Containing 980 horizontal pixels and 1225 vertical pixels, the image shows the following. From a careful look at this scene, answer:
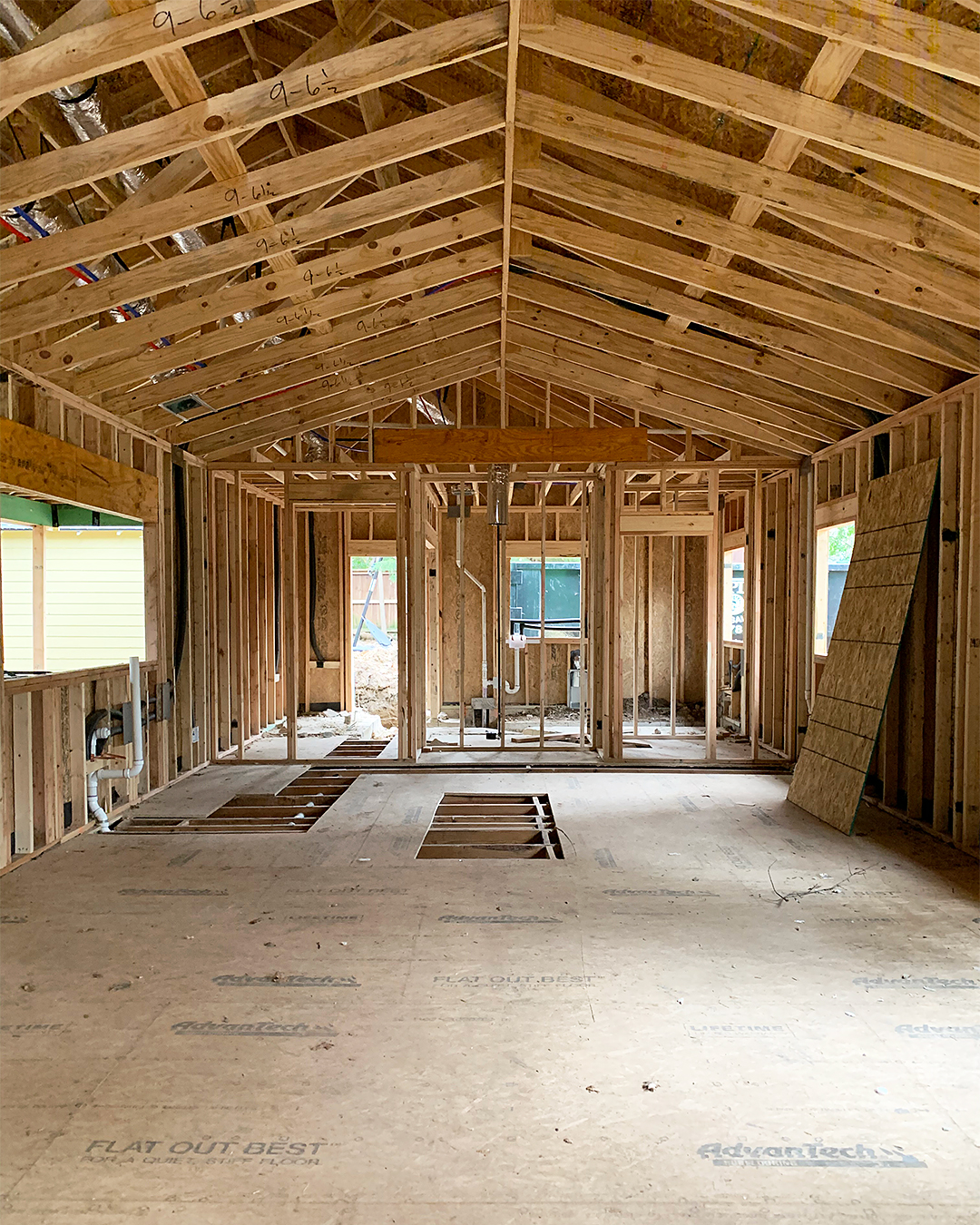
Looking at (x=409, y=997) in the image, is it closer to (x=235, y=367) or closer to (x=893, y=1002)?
(x=893, y=1002)

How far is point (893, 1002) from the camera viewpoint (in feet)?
10.3

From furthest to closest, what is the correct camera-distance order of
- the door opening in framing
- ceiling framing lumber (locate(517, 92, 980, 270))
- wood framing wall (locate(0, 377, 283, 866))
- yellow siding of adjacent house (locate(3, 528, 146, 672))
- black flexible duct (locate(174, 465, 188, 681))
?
the door opening in framing, yellow siding of adjacent house (locate(3, 528, 146, 672)), black flexible duct (locate(174, 465, 188, 681)), wood framing wall (locate(0, 377, 283, 866)), ceiling framing lumber (locate(517, 92, 980, 270))

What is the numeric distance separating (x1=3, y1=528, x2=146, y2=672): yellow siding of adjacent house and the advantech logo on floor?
8.82 metres

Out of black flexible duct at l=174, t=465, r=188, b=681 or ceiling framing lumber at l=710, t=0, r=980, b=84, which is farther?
black flexible duct at l=174, t=465, r=188, b=681

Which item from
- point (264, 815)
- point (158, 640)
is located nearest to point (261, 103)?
point (158, 640)

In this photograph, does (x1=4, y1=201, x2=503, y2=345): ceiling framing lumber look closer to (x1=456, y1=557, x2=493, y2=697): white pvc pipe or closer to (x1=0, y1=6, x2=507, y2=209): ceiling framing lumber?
(x1=0, y1=6, x2=507, y2=209): ceiling framing lumber

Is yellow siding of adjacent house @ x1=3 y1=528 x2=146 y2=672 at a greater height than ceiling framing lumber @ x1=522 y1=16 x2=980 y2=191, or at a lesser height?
lesser

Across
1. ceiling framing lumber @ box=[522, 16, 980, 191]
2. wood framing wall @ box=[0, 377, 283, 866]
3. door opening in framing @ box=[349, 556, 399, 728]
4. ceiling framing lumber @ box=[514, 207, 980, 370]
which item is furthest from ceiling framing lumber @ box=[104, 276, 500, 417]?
door opening in framing @ box=[349, 556, 399, 728]

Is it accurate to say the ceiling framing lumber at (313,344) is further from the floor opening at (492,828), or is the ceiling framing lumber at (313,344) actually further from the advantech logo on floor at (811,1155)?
the advantech logo on floor at (811,1155)

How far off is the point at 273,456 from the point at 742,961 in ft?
25.1

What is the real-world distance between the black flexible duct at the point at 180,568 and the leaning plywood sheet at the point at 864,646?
5.44 metres

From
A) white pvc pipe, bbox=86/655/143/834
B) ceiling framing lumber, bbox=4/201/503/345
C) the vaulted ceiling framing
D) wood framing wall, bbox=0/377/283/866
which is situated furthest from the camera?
white pvc pipe, bbox=86/655/143/834

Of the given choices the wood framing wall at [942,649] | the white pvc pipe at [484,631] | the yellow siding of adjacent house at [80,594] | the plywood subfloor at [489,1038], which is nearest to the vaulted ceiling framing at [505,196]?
the wood framing wall at [942,649]

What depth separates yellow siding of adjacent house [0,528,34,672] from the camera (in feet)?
30.9
